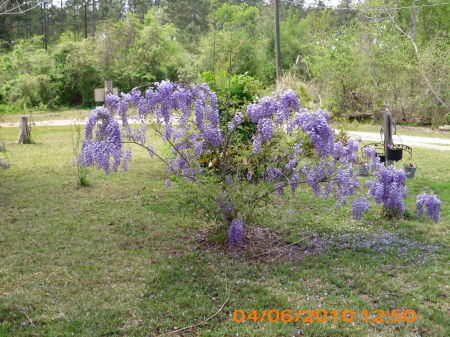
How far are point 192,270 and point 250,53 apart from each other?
23.3 m

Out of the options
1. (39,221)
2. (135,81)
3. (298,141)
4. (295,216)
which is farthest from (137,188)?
(135,81)

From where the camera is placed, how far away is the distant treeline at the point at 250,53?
623 inches

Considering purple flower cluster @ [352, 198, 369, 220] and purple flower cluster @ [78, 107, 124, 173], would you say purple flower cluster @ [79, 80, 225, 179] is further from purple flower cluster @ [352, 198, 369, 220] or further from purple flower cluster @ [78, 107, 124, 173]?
purple flower cluster @ [352, 198, 369, 220]

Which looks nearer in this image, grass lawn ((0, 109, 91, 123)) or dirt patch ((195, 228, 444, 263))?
dirt patch ((195, 228, 444, 263))

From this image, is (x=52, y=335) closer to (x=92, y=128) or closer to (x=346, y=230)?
(x=92, y=128)

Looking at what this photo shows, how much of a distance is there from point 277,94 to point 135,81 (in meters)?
22.8

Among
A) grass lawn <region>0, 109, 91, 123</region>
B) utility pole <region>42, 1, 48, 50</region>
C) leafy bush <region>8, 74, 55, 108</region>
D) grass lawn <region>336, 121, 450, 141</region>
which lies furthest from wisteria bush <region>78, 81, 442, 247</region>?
utility pole <region>42, 1, 48, 50</region>

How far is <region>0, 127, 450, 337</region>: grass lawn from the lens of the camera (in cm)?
299

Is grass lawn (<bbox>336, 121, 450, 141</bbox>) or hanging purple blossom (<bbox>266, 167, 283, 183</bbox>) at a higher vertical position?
hanging purple blossom (<bbox>266, 167, 283, 183</bbox>)

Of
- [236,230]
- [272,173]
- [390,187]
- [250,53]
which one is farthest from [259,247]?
[250,53]

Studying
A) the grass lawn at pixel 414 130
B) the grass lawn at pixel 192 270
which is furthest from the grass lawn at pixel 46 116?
the grass lawn at pixel 192 270

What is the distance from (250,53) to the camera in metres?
25.7

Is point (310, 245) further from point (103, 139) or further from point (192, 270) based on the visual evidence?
point (103, 139)

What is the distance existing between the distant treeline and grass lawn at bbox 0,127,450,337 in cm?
187
